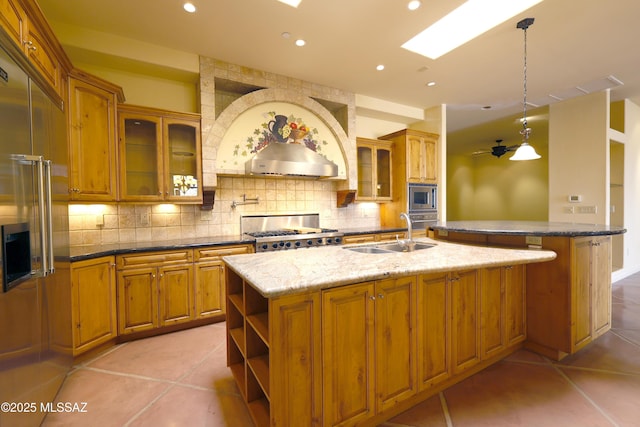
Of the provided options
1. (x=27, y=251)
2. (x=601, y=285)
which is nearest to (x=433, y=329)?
(x=601, y=285)

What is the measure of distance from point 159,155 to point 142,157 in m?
0.18

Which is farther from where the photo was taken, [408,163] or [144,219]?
[408,163]

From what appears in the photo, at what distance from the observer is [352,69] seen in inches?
135

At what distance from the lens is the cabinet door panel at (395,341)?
1.45 m

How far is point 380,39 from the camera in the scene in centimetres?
279

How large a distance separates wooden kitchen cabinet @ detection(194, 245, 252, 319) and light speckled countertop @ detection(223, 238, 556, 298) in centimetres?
117

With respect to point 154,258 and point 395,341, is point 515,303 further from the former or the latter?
point 154,258

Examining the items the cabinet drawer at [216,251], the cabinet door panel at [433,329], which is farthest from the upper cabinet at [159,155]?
the cabinet door panel at [433,329]

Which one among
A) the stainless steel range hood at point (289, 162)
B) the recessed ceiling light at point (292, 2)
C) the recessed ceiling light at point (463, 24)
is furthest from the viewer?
the stainless steel range hood at point (289, 162)

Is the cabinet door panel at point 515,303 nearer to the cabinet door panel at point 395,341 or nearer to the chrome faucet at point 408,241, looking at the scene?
the chrome faucet at point 408,241

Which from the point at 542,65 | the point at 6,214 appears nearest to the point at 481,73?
the point at 542,65

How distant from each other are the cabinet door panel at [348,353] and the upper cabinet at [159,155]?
236 centimetres

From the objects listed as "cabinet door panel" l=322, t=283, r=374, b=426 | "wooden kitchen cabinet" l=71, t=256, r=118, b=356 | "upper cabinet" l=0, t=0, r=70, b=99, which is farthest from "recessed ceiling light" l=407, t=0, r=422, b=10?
"wooden kitchen cabinet" l=71, t=256, r=118, b=356

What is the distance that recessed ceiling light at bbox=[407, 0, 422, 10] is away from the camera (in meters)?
2.25
